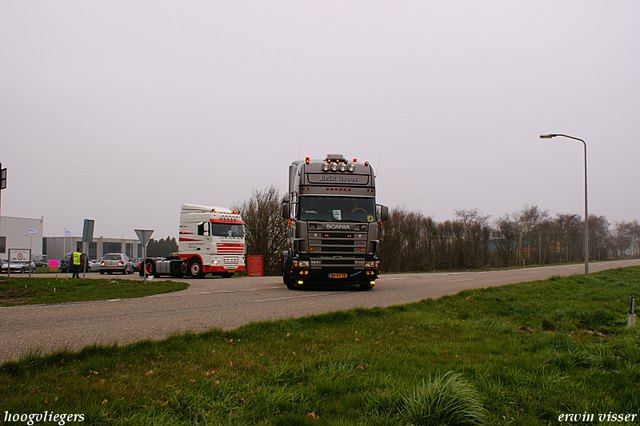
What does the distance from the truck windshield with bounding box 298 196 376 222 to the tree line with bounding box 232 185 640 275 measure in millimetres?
28434

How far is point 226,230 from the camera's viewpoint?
949 inches

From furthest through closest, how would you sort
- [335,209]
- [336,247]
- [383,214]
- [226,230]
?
[226,230], [383,214], [335,209], [336,247]

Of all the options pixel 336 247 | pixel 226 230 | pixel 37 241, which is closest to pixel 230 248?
pixel 226 230

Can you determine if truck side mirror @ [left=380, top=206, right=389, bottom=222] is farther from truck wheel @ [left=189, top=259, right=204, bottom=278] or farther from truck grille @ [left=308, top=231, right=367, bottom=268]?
truck wheel @ [left=189, top=259, right=204, bottom=278]

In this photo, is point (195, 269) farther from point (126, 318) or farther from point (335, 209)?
point (126, 318)

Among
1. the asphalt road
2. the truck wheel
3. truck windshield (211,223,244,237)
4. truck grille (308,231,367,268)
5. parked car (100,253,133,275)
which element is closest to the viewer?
the asphalt road

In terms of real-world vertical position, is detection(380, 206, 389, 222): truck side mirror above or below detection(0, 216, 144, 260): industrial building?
above

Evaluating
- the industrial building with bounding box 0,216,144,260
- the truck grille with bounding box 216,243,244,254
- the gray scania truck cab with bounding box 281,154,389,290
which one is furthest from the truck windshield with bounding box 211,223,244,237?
the industrial building with bounding box 0,216,144,260

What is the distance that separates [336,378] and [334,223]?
1094 centimetres

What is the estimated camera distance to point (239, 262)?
25.0 metres

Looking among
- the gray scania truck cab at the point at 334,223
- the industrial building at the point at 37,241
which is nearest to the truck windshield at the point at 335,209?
the gray scania truck cab at the point at 334,223

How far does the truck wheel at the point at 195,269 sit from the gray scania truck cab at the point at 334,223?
1047cm

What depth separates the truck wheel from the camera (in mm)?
24320

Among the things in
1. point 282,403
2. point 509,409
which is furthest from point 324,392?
point 509,409
